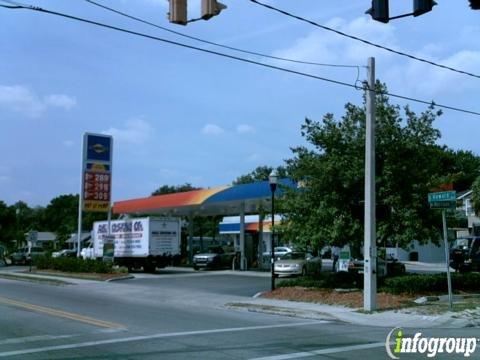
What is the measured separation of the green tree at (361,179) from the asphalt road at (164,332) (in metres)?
4.13

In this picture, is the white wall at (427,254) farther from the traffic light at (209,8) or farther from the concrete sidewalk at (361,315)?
the traffic light at (209,8)

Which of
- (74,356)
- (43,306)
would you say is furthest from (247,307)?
(74,356)

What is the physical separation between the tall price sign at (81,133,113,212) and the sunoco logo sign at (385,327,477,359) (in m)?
29.3

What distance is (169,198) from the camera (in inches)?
1668

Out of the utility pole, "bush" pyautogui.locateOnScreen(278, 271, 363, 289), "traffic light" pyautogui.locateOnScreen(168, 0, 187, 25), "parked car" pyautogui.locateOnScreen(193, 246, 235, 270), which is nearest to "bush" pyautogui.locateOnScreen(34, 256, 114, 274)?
"parked car" pyautogui.locateOnScreen(193, 246, 235, 270)

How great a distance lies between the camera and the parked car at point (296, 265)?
31.5 metres

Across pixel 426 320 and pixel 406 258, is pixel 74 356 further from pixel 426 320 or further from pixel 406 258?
pixel 406 258

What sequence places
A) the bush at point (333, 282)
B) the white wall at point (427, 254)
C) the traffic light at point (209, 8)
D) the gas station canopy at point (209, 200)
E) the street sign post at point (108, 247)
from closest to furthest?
the traffic light at point (209, 8) → the bush at point (333, 282) → the gas station canopy at point (209, 200) → the street sign post at point (108, 247) → the white wall at point (427, 254)

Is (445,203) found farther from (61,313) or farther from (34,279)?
(34,279)

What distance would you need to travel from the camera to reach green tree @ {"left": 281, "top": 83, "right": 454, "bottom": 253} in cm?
1981

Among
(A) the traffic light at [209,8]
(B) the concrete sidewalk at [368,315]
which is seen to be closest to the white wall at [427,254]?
(B) the concrete sidewalk at [368,315]

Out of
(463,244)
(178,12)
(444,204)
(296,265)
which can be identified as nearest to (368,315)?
(444,204)

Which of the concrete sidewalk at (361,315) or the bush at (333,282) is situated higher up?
the bush at (333,282)

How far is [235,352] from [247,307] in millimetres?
8369
